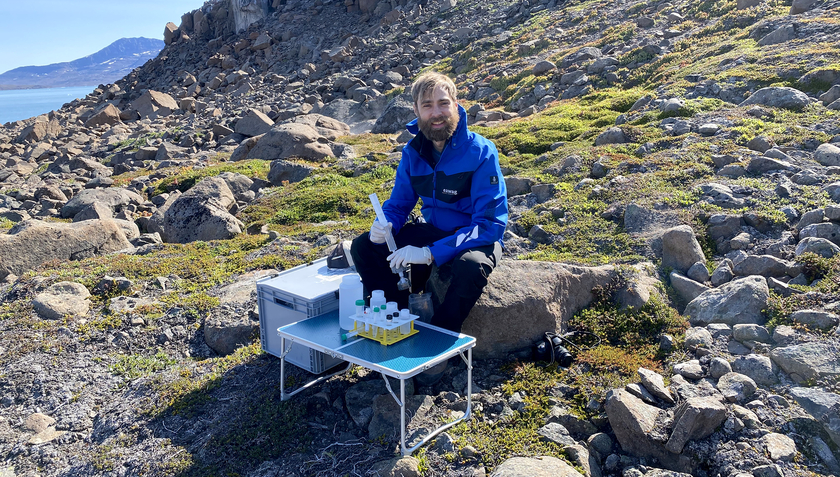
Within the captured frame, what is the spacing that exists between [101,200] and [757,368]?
42.4 feet

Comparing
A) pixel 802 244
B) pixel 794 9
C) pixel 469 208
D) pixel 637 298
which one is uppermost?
pixel 794 9

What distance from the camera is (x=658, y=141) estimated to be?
32.3 ft

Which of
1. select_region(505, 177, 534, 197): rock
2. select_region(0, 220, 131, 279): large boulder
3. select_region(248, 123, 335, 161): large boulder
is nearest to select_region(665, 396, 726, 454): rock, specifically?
select_region(505, 177, 534, 197): rock

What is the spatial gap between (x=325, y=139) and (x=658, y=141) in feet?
35.7

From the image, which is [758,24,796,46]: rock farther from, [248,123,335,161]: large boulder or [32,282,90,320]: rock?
[32,282,90,320]: rock

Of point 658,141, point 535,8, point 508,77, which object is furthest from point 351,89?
point 658,141

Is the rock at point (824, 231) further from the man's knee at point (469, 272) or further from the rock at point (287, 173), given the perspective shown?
the rock at point (287, 173)

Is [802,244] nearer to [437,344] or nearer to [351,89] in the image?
[437,344]

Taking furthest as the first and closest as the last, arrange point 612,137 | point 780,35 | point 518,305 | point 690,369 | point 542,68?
point 542,68, point 780,35, point 612,137, point 518,305, point 690,369

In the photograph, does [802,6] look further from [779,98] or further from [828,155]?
[828,155]

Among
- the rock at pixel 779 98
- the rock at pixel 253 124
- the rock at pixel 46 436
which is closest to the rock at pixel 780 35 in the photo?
the rock at pixel 779 98

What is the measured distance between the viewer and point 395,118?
20.2m

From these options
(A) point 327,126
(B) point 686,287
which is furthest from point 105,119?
(B) point 686,287

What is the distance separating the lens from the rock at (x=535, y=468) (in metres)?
3.66
